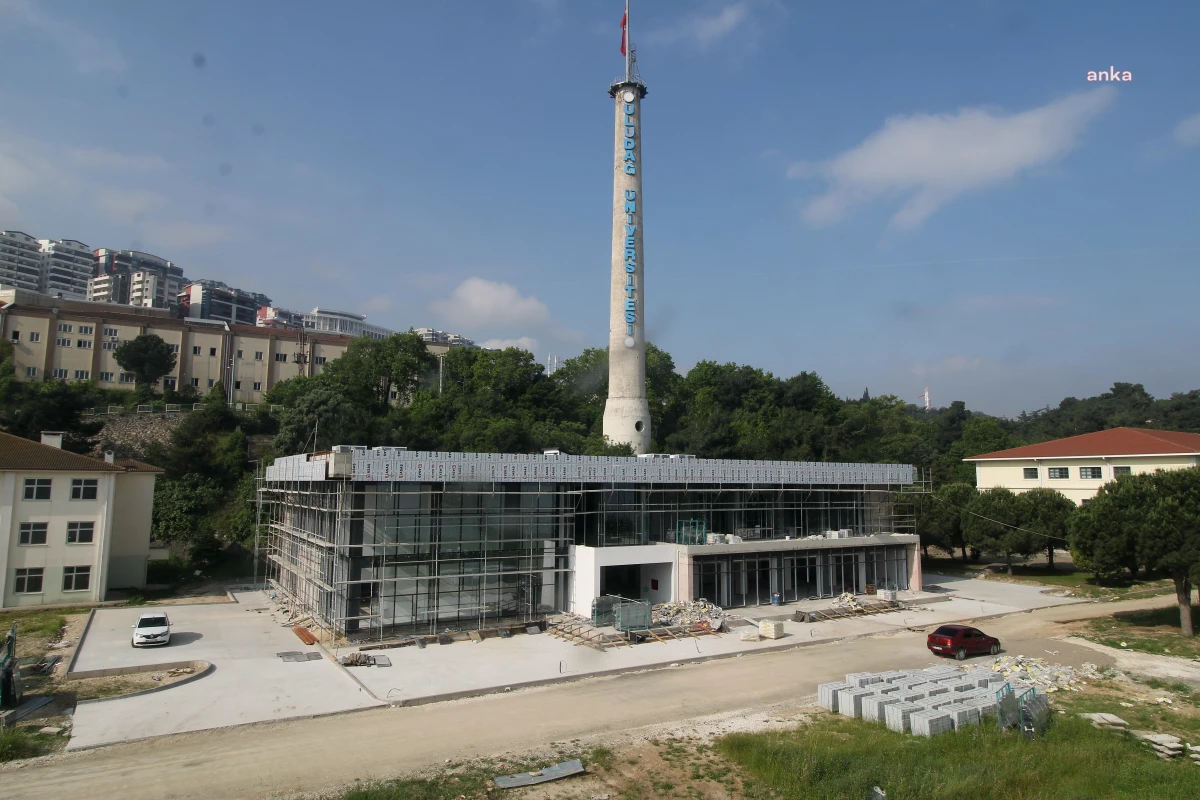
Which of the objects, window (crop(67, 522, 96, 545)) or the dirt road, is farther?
window (crop(67, 522, 96, 545))

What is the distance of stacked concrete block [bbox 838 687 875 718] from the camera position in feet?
54.4

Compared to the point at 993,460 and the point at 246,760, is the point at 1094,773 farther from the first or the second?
the point at 993,460

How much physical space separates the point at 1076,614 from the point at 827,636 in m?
12.8

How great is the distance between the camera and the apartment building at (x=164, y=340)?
71.3m

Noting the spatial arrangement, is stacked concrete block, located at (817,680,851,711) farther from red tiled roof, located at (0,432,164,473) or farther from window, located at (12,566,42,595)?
window, located at (12,566,42,595)

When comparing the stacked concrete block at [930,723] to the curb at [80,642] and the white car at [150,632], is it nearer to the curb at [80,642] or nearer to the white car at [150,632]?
the curb at [80,642]

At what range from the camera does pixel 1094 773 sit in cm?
1314

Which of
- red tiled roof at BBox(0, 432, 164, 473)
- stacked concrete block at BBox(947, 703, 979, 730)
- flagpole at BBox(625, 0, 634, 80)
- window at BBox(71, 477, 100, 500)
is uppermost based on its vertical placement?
flagpole at BBox(625, 0, 634, 80)

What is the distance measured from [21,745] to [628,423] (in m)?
36.6

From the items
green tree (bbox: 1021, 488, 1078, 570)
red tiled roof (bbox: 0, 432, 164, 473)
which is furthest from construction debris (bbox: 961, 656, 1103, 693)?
red tiled roof (bbox: 0, 432, 164, 473)

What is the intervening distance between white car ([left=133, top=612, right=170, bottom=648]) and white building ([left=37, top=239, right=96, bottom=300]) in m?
176

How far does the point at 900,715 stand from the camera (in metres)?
15.6

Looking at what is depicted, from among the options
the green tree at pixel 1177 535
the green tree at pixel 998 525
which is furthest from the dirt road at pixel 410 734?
the green tree at pixel 998 525

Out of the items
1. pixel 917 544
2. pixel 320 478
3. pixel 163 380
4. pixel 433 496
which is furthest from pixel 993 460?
pixel 163 380
